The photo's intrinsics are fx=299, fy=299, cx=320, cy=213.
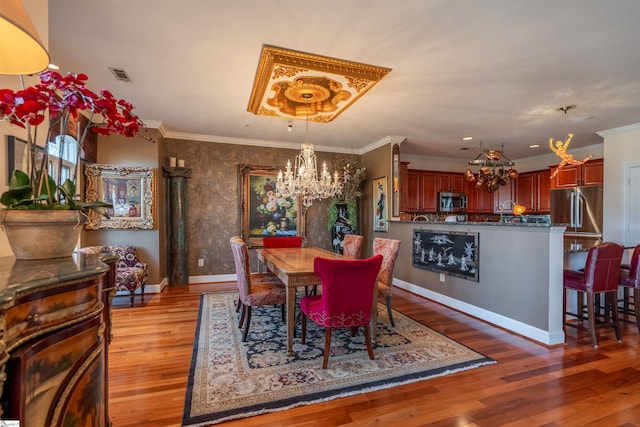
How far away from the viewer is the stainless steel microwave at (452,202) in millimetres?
7090

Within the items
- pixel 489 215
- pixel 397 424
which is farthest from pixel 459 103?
pixel 489 215

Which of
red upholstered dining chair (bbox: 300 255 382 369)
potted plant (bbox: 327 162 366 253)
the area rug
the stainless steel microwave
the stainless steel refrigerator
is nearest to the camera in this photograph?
the area rug

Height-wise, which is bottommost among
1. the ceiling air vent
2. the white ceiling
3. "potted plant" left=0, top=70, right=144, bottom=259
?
"potted plant" left=0, top=70, right=144, bottom=259

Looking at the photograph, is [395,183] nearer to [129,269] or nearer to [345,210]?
[345,210]

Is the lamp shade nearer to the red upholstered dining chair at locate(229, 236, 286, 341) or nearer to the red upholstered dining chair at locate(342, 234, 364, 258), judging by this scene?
the red upholstered dining chair at locate(229, 236, 286, 341)

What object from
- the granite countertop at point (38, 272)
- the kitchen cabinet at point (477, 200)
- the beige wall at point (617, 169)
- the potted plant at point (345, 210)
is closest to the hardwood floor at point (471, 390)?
the granite countertop at point (38, 272)

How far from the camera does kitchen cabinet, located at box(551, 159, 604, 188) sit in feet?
17.7

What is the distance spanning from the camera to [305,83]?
3.07m

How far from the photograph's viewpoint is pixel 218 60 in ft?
8.98

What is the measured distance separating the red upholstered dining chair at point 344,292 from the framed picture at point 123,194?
11.7ft

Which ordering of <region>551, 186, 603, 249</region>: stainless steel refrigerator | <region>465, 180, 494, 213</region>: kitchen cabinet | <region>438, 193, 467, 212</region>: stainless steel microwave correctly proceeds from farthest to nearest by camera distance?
<region>465, 180, 494, 213</region>: kitchen cabinet < <region>438, 193, 467, 212</region>: stainless steel microwave < <region>551, 186, 603, 249</region>: stainless steel refrigerator

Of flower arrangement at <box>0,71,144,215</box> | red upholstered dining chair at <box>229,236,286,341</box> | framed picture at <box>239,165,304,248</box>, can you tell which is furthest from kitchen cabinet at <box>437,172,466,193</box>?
flower arrangement at <box>0,71,144,215</box>

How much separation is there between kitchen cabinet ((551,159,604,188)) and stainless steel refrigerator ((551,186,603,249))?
19cm

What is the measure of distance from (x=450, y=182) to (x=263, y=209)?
4527 mm
